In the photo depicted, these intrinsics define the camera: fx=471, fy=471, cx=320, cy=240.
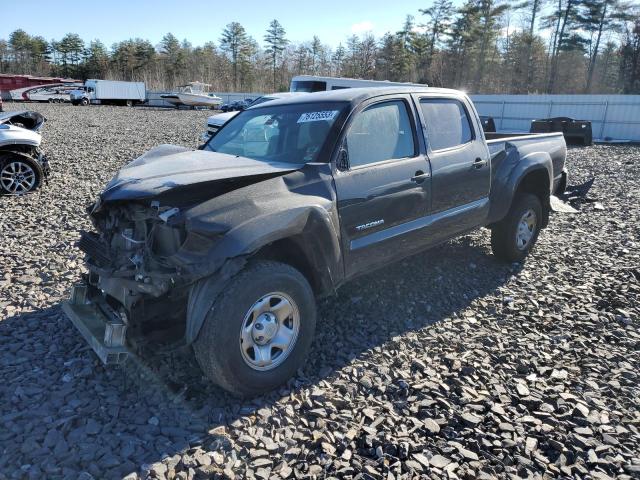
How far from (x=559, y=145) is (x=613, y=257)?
1596mm

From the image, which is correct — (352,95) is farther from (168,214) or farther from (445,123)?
(168,214)

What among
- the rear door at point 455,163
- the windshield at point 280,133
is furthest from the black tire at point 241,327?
the rear door at point 455,163

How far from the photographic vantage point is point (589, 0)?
4350 centimetres

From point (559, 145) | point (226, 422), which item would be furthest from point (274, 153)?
point (559, 145)

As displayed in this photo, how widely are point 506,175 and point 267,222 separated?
130 inches

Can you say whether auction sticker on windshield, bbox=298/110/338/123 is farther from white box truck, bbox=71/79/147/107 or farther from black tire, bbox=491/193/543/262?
white box truck, bbox=71/79/147/107

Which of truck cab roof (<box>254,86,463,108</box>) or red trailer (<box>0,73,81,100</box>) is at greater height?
red trailer (<box>0,73,81,100</box>)

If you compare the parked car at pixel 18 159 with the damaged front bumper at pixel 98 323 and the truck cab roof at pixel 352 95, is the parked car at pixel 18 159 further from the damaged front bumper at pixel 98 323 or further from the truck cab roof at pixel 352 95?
the truck cab roof at pixel 352 95

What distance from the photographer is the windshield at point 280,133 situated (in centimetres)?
375

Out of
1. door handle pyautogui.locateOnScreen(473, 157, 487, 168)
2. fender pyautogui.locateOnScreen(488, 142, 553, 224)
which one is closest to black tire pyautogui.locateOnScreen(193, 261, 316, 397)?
door handle pyautogui.locateOnScreen(473, 157, 487, 168)

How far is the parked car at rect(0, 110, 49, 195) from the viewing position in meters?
8.20

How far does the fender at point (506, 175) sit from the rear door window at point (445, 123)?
59cm

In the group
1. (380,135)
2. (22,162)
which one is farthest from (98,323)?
(22,162)

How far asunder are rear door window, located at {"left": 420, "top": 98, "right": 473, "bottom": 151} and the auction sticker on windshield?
1062 millimetres
